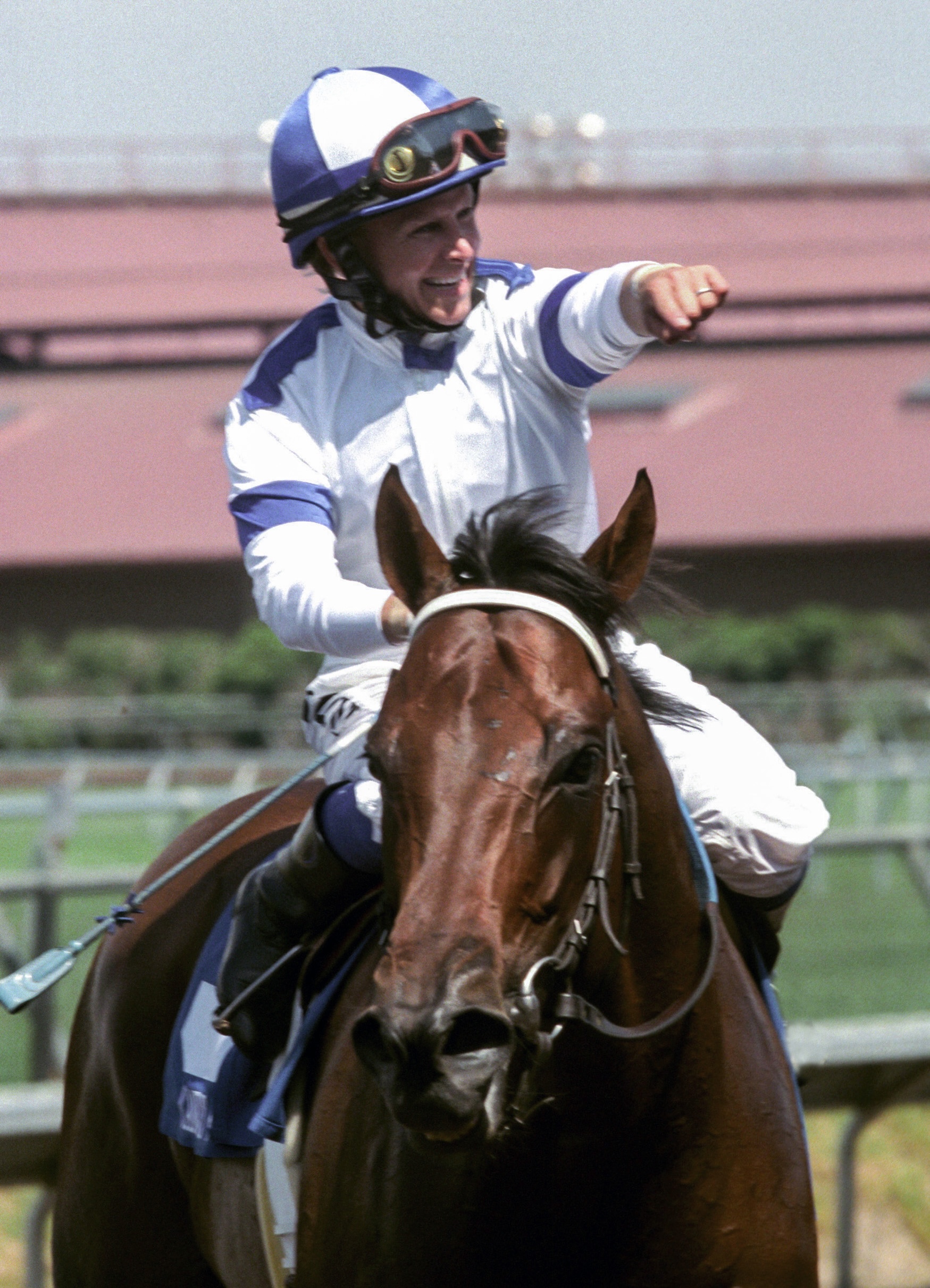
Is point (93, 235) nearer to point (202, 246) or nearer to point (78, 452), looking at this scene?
point (202, 246)

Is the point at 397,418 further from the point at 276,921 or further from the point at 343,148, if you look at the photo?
the point at 276,921

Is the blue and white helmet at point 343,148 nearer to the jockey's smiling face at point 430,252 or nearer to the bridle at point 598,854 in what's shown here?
the jockey's smiling face at point 430,252

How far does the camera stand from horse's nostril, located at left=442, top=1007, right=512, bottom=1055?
6.39 feet

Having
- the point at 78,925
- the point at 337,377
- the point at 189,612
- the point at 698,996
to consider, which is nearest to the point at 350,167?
the point at 337,377

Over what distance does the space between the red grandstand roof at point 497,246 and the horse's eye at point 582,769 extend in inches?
1110

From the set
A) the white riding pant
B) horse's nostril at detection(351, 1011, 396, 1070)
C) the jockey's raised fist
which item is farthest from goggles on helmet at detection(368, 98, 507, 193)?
horse's nostril at detection(351, 1011, 396, 1070)

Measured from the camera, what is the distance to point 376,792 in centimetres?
270

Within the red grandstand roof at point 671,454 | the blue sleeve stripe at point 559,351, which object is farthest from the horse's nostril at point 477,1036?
the red grandstand roof at point 671,454

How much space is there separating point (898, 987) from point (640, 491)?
6.80m

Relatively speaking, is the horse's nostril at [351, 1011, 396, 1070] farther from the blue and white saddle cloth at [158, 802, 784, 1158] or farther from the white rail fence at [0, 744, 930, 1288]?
the white rail fence at [0, 744, 930, 1288]

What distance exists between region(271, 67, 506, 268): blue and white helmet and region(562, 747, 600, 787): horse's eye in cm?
117

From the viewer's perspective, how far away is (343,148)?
2967mm

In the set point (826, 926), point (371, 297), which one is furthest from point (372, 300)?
point (826, 926)

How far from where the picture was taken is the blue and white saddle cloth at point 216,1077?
9.30 ft
